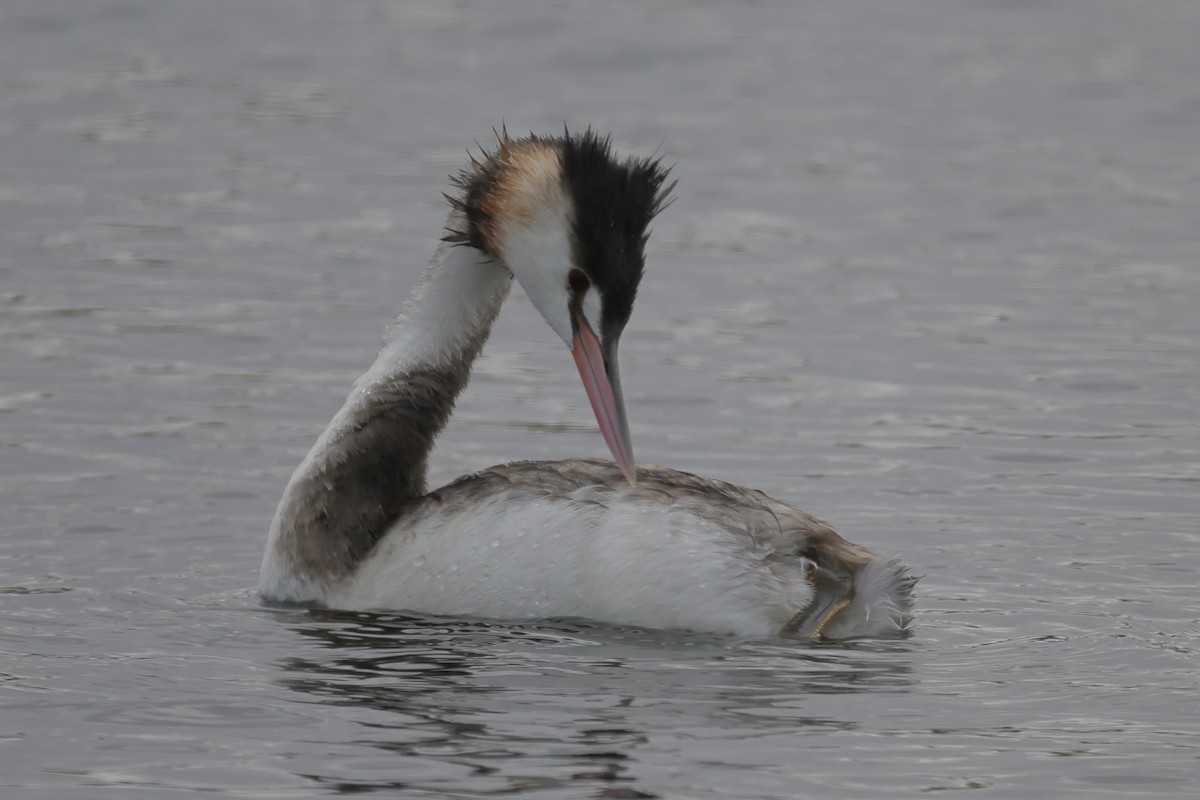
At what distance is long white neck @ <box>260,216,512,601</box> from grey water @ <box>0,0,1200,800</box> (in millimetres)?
277

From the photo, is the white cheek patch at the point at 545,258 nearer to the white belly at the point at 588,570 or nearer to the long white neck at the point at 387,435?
the long white neck at the point at 387,435

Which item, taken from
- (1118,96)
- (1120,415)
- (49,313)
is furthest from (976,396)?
(1118,96)

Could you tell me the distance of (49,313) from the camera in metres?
12.8

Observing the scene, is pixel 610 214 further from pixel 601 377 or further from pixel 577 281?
pixel 601 377

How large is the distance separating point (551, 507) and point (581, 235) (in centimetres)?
94

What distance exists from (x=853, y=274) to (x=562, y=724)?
7.51 metres

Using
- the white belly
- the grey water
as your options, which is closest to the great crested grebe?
the white belly

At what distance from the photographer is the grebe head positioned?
26.1 feet

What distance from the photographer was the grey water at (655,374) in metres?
6.88

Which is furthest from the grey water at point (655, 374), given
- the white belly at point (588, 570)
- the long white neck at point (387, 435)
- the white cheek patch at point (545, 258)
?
the white cheek patch at point (545, 258)

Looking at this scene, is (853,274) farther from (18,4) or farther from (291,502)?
(18,4)

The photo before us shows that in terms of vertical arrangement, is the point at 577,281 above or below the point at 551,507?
above

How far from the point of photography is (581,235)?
8.01 m

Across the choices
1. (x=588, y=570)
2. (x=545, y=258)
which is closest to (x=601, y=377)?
(x=545, y=258)
